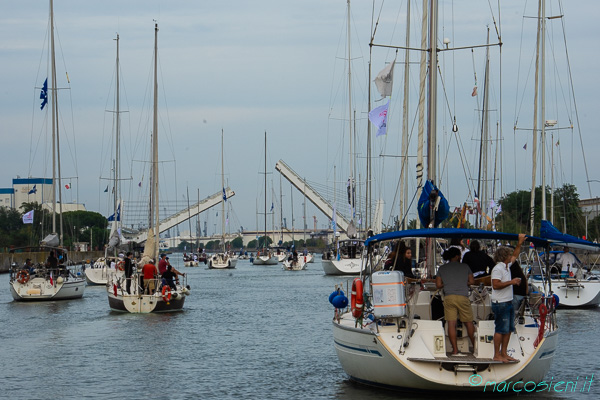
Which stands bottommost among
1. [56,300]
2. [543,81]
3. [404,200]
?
[56,300]

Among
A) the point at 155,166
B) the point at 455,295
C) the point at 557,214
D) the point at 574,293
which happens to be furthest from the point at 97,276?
the point at 557,214

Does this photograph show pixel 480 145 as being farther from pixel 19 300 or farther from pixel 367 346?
pixel 367 346

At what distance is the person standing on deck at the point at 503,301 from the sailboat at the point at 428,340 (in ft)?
0.84

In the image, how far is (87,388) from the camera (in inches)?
631

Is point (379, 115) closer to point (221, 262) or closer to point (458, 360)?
point (458, 360)

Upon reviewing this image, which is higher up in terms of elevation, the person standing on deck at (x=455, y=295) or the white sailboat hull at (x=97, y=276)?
the person standing on deck at (x=455, y=295)

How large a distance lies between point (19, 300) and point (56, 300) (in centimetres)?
151

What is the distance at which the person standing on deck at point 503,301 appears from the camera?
13.4 m

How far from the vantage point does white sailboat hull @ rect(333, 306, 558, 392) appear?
13.2 m

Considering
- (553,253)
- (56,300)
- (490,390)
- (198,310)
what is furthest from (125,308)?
(490,390)

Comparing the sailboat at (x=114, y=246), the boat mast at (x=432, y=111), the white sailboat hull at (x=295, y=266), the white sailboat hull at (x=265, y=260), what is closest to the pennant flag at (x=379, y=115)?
the boat mast at (x=432, y=111)

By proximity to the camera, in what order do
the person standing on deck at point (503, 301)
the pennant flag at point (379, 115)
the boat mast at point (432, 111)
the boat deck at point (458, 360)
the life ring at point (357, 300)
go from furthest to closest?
1. the pennant flag at point (379, 115)
2. the boat mast at point (432, 111)
3. the life ring at point (357, 300)
4. the person standing on deck at point (503, 301)
5. the boat deck at point (458, 360)

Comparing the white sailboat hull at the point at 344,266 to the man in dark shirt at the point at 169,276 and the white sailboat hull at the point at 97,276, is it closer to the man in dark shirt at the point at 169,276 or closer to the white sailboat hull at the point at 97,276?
the white sailboat hull at the point at 97,276

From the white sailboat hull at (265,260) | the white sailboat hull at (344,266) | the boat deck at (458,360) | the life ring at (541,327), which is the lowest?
the white sailboat hull at (265,260)
